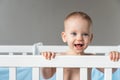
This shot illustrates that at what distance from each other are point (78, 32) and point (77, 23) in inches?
1.2

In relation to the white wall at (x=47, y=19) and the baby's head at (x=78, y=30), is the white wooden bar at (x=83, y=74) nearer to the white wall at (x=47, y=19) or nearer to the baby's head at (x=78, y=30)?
the baby's head at (x=78, y=30)

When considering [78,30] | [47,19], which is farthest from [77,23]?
[47,19]

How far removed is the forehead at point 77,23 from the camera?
97 cm

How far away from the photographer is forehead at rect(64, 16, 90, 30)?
972 millimetres

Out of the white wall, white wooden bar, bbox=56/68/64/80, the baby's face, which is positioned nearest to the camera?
white wooden bar, bbox=56/68/64/80

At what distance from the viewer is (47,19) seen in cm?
260

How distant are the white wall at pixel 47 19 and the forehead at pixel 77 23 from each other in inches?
63.2

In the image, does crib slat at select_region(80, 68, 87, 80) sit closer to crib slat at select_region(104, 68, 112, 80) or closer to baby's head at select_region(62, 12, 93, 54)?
crib slat at select_region(104, 68, 112, 80)

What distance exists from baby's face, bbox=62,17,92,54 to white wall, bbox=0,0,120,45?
1.60 meters

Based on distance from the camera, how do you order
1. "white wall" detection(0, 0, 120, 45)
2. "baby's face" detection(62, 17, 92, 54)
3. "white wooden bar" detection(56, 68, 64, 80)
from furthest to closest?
"white wall" detection(0, 0, 120, 45) < "baby's face" detection(62, 17, 92, 54) < "white wooden bar" detection(56, 68, 64, 80)

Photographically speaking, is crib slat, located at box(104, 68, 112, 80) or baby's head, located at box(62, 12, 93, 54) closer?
crib slat, located at box(104, 68, 112, 80)

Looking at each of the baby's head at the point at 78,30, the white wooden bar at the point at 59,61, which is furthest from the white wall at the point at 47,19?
the white wooden bar at the point at 59,61

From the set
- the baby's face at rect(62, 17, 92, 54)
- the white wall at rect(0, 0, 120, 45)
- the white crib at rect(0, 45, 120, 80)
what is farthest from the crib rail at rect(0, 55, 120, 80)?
the white wall at rect(0, 0, 120, 45)

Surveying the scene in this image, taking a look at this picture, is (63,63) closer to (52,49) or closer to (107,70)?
(107,70)
